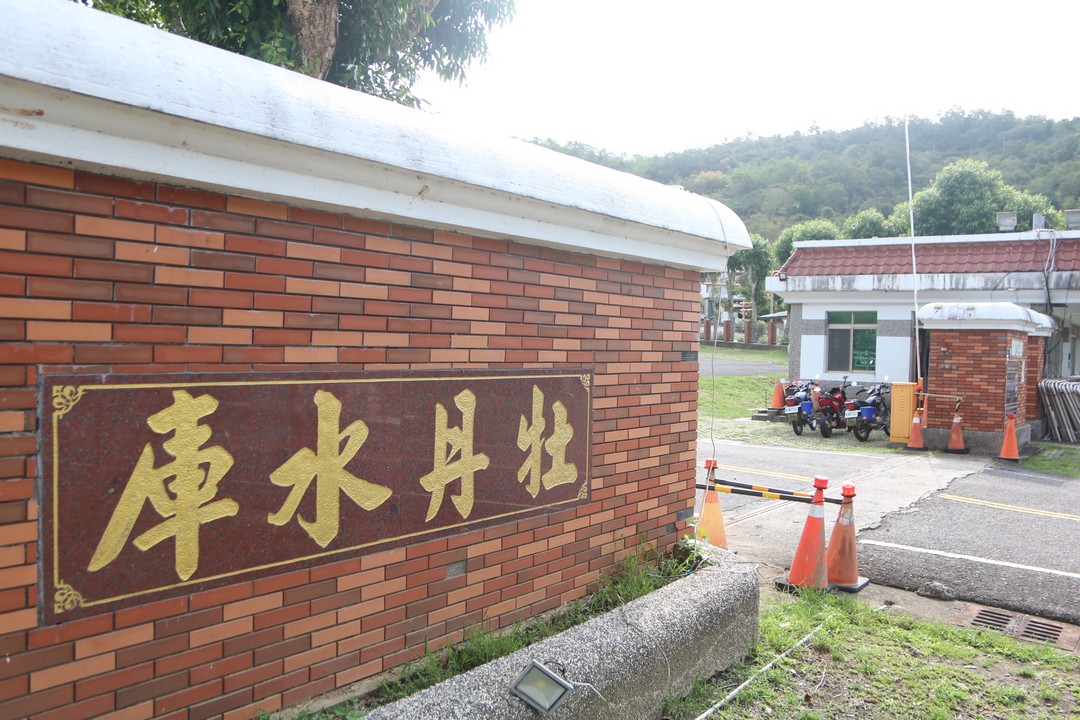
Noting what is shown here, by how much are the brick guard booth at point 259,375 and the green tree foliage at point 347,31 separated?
15.2 feet

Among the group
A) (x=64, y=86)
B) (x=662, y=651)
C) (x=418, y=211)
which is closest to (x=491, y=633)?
(x=662, y=651)

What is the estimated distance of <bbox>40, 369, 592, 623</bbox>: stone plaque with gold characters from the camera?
206 cm

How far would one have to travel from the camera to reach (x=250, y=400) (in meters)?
2.41

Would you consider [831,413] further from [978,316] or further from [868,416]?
[978,316]

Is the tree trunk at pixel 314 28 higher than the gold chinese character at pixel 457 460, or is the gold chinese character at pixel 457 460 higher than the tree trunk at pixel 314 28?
the tree trunk at pixel 314 28

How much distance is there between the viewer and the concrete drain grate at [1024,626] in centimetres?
482

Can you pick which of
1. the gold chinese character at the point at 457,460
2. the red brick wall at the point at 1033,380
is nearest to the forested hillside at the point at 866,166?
the red brick wall at the point at 1033,380

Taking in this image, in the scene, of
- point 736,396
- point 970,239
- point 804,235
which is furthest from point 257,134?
point 804,235

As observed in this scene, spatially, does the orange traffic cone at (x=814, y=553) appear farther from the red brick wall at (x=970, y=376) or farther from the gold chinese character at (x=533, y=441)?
the red brick wall at (x=970, y=376)

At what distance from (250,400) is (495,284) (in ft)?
3.91

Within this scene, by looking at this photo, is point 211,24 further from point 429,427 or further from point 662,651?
point 662,651

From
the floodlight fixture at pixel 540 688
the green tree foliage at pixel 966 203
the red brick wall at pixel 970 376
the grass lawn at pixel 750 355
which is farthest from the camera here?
the grass lawn at pixel 750 355

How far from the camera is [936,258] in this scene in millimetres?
17766

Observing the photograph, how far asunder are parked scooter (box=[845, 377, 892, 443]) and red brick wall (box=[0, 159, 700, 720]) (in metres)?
11.6
